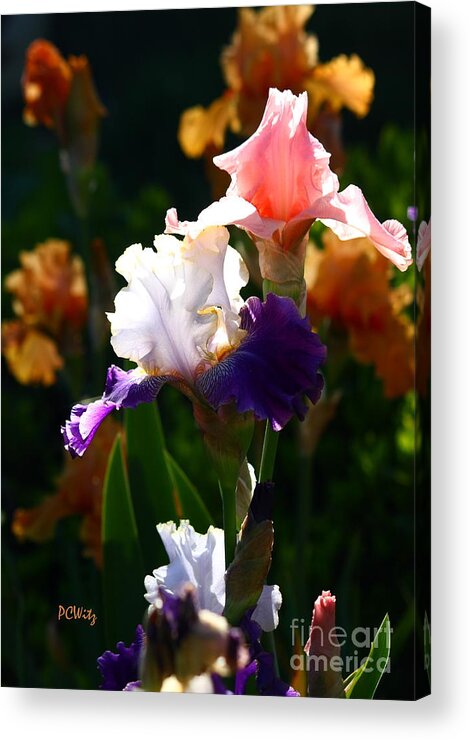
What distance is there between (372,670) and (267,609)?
0.27 meters

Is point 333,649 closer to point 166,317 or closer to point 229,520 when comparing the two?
point 229,520

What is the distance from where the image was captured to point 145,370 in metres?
1.82

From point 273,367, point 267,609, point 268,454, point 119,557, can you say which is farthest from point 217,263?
point 119,557

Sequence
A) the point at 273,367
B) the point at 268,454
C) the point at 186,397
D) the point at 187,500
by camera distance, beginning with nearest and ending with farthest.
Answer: the point at 273,367
the point at 268,454
the point at 186,397
the point at 187,500

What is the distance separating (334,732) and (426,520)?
0.40 meters

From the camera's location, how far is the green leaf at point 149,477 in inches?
88.4

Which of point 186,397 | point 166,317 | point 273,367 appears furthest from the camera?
point 186,397

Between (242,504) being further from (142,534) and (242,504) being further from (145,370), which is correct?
(142,534)

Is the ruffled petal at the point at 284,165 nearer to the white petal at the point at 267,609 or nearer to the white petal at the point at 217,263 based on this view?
the white petal at the point at 217,263

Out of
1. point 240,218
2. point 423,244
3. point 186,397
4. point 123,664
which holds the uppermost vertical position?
point 423,244

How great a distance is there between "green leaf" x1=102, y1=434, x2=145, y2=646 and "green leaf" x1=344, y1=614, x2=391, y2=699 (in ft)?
1.32

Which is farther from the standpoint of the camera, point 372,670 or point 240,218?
point 372,670

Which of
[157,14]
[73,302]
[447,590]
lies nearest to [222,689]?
[447,590]

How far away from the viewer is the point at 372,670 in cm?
213
